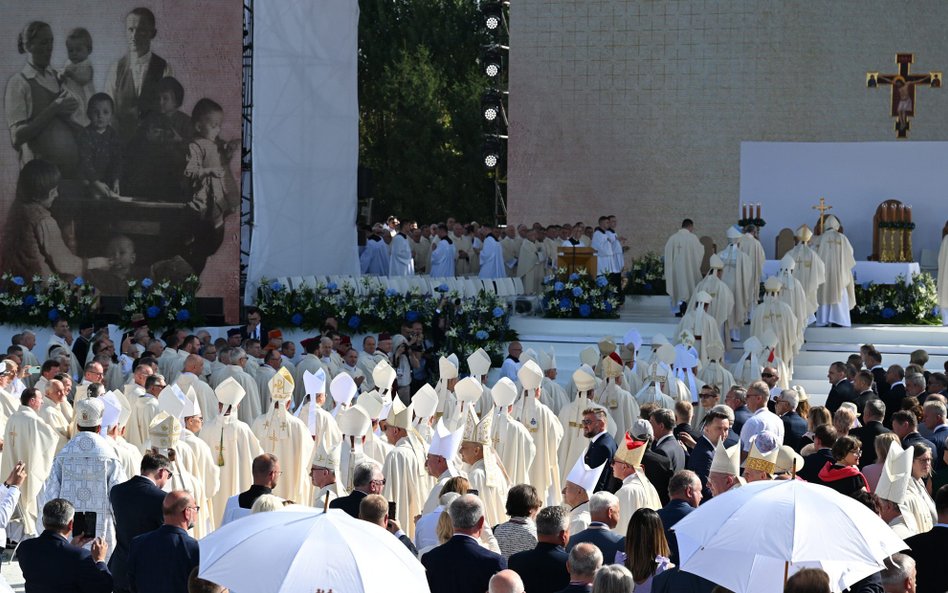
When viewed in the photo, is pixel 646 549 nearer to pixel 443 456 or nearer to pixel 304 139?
pixel 443 456

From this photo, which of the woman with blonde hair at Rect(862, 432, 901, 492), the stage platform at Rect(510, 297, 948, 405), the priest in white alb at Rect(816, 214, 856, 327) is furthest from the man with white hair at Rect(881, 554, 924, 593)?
the priest in white alb at Rect(816, 214, 856, 327)

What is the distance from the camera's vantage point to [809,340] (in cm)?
2128

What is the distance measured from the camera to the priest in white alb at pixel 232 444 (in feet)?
39.5

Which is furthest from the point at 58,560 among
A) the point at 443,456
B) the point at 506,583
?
the point at 506,583

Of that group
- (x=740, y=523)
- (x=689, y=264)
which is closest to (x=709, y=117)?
(x=689, y=264)

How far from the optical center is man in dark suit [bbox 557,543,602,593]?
21.0 ft

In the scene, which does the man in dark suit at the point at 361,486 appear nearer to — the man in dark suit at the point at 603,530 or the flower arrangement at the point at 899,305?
the man in dark suit at the point at 603,530

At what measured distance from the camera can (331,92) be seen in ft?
Answer: 81.2

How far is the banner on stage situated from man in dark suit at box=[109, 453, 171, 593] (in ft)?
43.3

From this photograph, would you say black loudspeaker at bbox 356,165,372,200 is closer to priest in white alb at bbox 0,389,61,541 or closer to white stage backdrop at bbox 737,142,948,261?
white stage backdrop at bbox 737,142,948,261

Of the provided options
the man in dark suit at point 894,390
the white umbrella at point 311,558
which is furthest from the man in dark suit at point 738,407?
the white umbrella at point 311,558

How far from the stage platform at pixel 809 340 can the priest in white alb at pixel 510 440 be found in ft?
24.7

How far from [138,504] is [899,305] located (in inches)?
621

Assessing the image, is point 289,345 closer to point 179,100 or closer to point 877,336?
point 179,100
